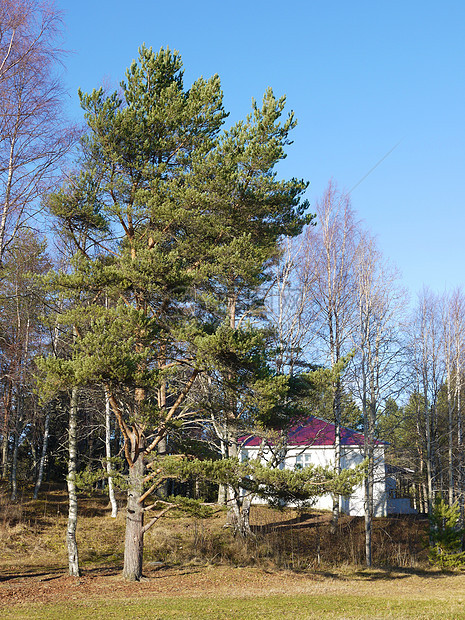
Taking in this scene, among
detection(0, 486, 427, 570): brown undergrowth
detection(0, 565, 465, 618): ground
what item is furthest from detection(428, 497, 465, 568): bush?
detection(0, 565, 465, 618): ground

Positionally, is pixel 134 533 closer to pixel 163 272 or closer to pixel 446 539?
pixel 163 272

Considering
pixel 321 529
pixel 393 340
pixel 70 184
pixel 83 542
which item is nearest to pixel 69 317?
pixel 70 184

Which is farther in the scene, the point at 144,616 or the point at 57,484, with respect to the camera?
the point at 57,484

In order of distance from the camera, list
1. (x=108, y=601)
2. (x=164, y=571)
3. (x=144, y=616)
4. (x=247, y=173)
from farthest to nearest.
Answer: (x=164, y=571) → (x=247, y=173) → (x=108, y=601) → (x=144, y=616)

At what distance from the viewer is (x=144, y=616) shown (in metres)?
8.38

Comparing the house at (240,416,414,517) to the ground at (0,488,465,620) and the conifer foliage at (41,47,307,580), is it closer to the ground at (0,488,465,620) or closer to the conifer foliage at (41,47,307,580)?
the ground at (0,488,465,620)

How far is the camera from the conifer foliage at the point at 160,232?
35.0ft

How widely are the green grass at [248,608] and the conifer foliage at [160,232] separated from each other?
2.74 m

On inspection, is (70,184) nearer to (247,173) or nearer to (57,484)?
(247,173)

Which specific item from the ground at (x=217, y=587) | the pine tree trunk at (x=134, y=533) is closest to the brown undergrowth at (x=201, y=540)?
the pine tree trunk at (x=134, y=533)

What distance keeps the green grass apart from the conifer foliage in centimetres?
274

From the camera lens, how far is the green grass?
854 centimetres

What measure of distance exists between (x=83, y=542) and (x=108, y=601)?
24.5 feet

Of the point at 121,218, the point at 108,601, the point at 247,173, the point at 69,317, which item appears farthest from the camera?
the point at 121,218
